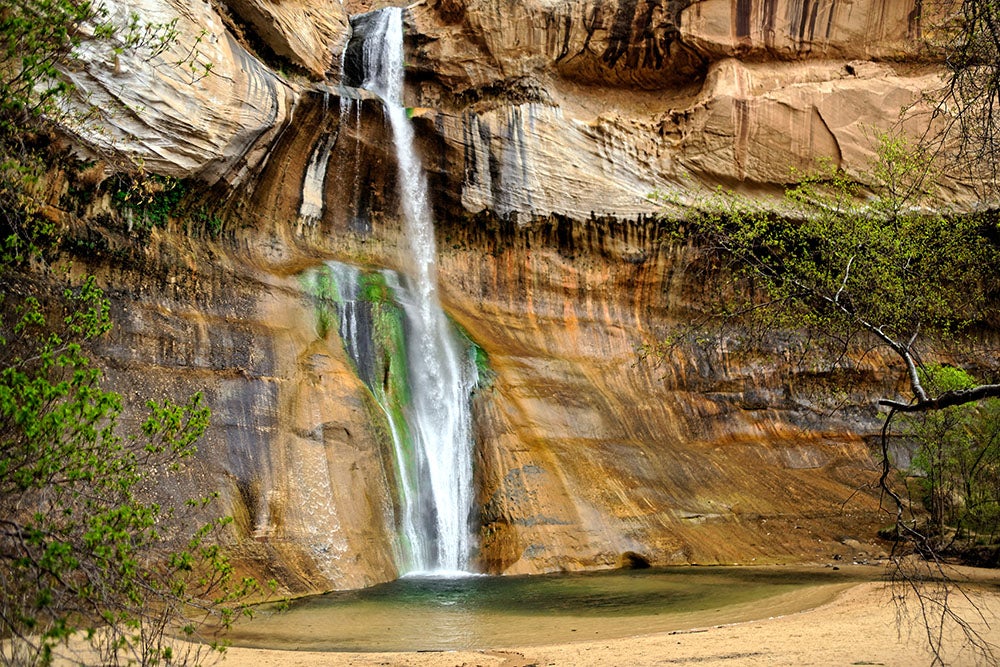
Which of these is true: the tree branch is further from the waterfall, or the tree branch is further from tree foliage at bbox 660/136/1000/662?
the waterfall

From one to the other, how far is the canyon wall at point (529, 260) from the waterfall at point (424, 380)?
41cm

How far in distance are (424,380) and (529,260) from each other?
19.8 ft

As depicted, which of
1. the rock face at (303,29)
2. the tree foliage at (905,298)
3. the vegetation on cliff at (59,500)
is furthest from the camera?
the rock face at (303,29)

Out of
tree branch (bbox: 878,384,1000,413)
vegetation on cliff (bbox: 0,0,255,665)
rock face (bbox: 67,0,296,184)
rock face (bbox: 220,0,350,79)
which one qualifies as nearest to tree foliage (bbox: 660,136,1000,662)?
tree branch (bbox: 878,384,1000,413)

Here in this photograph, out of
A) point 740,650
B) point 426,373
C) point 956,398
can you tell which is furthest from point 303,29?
point 956,398

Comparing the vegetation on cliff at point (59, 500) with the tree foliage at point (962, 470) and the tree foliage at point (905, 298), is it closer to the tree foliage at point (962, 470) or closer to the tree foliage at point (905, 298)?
the tree foliage at point (905, 298)

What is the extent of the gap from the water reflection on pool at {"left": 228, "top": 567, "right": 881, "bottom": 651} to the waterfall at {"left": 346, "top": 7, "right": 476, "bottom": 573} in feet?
5.07

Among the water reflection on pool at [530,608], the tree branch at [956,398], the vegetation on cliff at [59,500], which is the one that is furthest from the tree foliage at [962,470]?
the vegetation on cliff at [59,500]

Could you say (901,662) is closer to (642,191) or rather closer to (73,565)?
(73,565)

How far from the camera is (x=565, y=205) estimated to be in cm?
2428

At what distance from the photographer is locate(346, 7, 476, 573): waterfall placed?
57.0ft

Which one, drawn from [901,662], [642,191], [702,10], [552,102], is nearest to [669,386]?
[642,191]

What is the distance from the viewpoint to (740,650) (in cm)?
818

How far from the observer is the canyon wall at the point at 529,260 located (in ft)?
54.7
